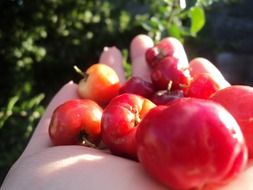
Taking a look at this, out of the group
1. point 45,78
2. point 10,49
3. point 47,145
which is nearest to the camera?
point 47,145

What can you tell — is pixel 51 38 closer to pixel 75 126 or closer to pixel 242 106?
pixel 75 126

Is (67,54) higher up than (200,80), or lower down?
lower down

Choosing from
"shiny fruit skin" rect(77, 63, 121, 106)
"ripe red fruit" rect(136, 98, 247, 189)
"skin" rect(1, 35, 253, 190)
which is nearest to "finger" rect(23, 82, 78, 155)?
"shiny fruit skin" rect(77, 63, 121, 106)

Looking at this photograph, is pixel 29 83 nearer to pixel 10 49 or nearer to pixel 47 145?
pixel 10 49

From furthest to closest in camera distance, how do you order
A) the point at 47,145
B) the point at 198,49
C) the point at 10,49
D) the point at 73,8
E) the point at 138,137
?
the point at 198,49 → the point at 73,8 → the point at 10,49 → the point at 47,145 → the point at 138,137

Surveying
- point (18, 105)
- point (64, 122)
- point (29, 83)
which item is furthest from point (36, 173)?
point (29, 83)

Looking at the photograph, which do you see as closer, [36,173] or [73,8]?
[36,173]
